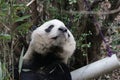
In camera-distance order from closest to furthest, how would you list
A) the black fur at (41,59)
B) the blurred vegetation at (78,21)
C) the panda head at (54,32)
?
1. the panda head at (54,32)
2. the black fur at (41,59)
3. the blurred vegetation at (78,21)

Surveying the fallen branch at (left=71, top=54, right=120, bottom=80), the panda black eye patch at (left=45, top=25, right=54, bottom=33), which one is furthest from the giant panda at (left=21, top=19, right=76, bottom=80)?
the fallen branch at (left=71, top=54, right=120, bottom=80)

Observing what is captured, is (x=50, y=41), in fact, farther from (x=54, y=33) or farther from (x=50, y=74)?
(x=50, y=74)

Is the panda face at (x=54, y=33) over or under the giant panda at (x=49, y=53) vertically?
over

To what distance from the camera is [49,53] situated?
4250 mm

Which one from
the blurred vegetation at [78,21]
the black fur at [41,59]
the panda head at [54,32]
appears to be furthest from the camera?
the blurred vegetation at [78,21]

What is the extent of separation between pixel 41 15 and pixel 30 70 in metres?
1.27

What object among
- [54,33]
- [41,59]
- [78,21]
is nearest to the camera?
[54,33]

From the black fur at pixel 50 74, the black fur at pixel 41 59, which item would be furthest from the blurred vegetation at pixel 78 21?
the black fur at pixel 50 74

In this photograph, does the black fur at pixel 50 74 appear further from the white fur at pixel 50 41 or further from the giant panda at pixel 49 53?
the white fur at pixel 50 41

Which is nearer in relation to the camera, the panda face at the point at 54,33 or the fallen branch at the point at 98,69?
the panda face at the point at 54,33

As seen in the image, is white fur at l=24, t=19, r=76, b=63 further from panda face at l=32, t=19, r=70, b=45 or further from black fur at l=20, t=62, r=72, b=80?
black fur at l=20, t=62, r=72, b=80

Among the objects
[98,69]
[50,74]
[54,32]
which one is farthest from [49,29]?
[98,69]

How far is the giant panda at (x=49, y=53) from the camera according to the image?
13.6 feet

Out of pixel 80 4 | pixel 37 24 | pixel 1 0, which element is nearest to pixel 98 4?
pixel 80 4
